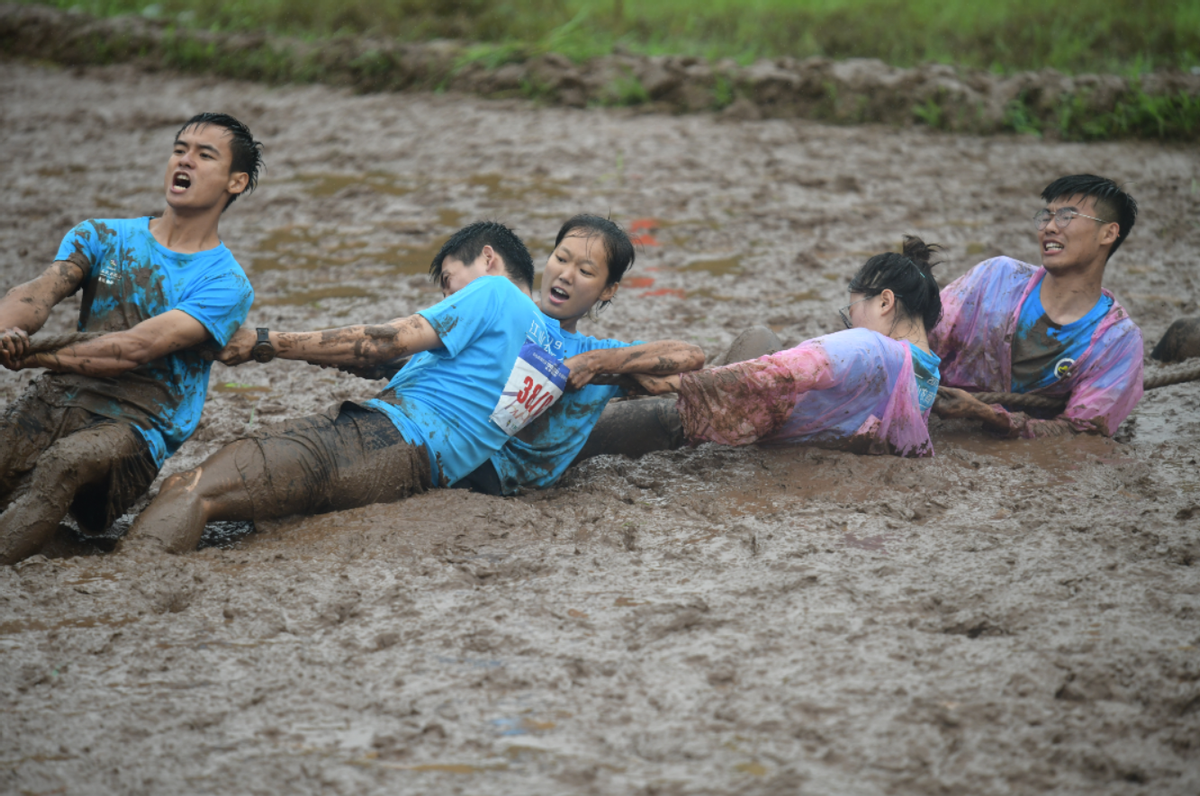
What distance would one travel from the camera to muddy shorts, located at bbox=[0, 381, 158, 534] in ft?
10.2

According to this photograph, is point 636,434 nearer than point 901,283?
No

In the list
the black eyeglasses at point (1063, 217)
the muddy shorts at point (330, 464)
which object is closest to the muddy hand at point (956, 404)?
the black eyeglasses at point (1063, 217)

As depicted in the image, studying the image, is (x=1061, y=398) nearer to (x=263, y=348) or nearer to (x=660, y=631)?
(x=660, y=631)

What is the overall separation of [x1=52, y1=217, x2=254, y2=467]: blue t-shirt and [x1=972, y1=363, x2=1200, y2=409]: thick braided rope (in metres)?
2.87

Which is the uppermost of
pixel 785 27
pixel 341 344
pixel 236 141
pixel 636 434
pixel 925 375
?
pixel 785 27

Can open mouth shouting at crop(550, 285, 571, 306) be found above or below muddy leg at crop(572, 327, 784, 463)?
above

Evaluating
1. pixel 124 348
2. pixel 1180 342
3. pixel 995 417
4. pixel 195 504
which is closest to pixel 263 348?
pixel 124 348

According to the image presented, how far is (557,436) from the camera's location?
3699 mm

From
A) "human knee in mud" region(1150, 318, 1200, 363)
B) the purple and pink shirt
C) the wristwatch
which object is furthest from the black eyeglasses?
the wristwatch

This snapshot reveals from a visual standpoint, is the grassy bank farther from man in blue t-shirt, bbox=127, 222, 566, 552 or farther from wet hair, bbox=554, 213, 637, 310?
man in blue t-shirt, bbox=127, 222, 566, 552

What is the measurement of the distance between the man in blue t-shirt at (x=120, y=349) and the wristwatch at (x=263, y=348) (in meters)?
0.10

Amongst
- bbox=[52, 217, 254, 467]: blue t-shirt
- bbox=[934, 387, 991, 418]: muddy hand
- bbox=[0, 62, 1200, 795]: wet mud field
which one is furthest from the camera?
bbox=[934, 387, 991, 418]: muddy hand

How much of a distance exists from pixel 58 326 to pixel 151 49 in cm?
719

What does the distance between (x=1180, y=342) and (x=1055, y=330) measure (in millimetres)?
1171
